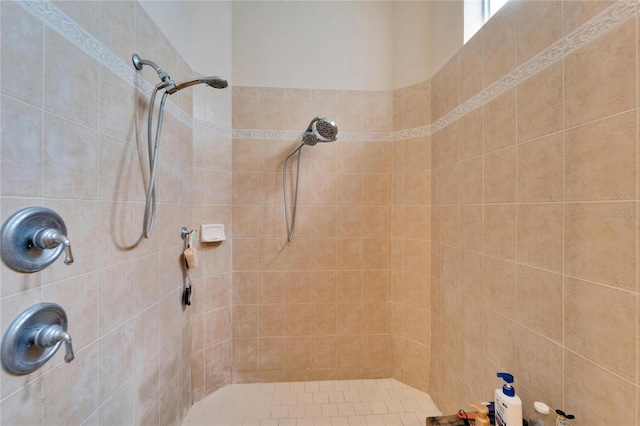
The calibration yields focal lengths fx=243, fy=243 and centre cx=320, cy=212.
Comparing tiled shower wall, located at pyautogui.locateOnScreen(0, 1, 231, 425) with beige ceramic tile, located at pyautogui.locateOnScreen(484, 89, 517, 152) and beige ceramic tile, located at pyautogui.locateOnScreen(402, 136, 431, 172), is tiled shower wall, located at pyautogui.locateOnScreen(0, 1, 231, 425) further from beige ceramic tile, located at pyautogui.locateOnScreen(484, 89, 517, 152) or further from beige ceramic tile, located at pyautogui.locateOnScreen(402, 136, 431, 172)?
beige ceramic tile, located at pyautogui.locateOnScreen(484, 89, 517, 152)

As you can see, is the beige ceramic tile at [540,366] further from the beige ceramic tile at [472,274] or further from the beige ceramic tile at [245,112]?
the beige ceramic tile at [245,112]

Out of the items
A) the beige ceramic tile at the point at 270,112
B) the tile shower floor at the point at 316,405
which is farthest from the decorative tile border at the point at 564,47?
the tile shower floor at the point at 316,405

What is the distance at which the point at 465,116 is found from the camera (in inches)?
52.2

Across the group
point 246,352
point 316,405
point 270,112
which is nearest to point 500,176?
point 270,112

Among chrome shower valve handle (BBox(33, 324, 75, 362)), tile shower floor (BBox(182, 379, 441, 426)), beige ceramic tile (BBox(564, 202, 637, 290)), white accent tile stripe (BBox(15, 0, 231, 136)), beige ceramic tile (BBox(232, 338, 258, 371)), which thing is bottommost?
tile shower floor (BBox(182, 379, 441, 426))

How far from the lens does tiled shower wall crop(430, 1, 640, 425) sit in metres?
0.66

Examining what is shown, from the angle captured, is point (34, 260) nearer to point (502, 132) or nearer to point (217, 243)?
point (217, 243)

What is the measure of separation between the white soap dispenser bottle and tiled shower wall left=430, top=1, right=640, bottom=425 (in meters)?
0.10

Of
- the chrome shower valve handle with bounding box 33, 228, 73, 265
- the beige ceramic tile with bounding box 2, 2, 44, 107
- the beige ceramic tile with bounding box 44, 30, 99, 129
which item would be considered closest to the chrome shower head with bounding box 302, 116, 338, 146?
the beige ceramic tile with bounding box 44, 30, 99, 129

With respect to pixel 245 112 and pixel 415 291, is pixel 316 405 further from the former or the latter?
pixel 245 112

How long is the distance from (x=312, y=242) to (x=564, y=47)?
156 cm

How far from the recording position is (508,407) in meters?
0.88

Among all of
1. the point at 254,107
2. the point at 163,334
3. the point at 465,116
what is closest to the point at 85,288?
the point at 163,334

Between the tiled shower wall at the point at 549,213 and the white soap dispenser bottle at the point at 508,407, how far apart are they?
10 cm
